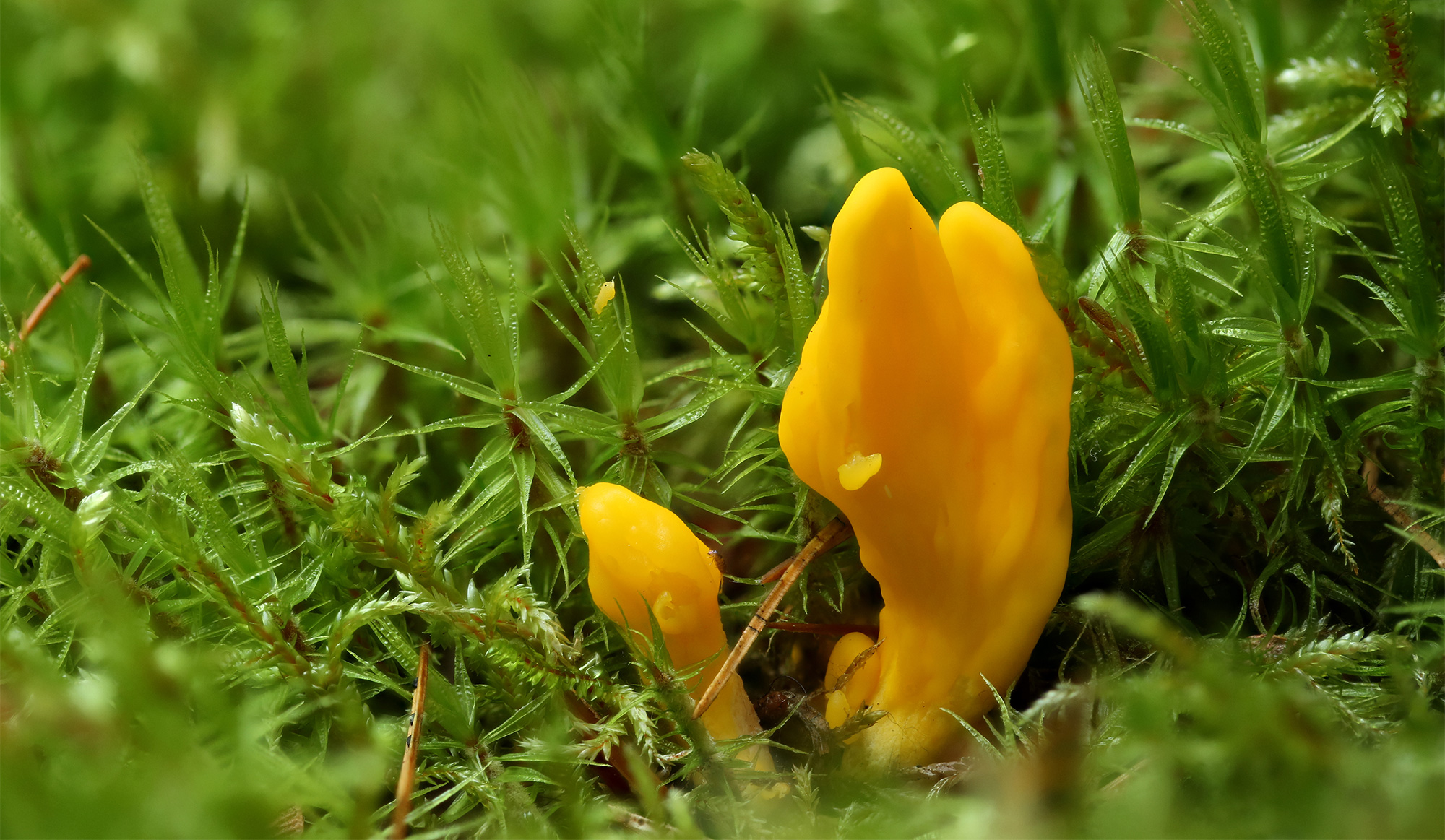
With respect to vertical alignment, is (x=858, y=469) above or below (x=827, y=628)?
Result: above

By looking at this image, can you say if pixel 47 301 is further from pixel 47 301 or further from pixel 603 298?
pixel 603 298

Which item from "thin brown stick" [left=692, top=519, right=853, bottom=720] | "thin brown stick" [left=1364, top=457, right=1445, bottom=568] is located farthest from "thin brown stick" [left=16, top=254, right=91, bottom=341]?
"thin brown stick" [left=1364, top=457, right=1445, bottom=568]

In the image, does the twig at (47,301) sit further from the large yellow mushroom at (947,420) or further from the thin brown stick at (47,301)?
the large yellow mushroom at (947,420)

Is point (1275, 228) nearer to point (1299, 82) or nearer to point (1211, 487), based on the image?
point (1211, 487)

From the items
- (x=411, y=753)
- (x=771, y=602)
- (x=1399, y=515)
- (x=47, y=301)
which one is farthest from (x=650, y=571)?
(x=47, y=301)

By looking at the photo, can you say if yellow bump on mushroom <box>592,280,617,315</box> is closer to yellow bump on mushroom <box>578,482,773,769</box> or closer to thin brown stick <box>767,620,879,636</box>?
yellow bump on mushroom <box>578,482,773,769</box>

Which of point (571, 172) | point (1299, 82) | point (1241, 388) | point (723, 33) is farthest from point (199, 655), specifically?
point (1299, 82)
